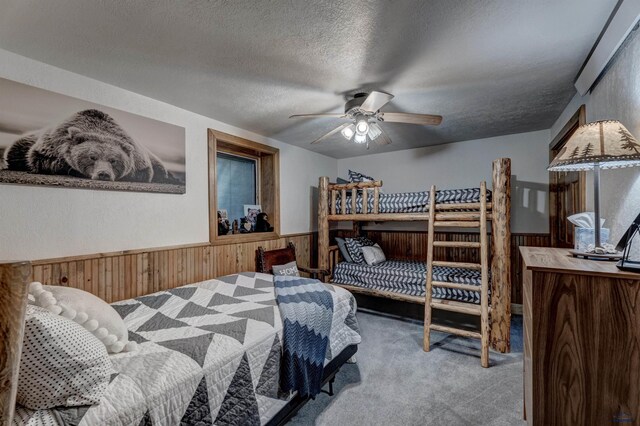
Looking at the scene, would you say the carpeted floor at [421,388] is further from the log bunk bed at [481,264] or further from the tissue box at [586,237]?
the tissue box at [586,237]

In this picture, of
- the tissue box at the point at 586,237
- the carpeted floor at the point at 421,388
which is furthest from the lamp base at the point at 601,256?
the carpeted floor at the point at 421,388

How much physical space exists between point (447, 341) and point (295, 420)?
1.86 metres

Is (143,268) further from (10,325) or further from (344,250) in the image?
(344,250)

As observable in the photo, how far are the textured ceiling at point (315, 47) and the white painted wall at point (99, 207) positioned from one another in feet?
0.40

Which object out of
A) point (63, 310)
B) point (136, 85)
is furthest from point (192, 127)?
point (63, 310)

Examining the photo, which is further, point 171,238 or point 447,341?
point 447,341

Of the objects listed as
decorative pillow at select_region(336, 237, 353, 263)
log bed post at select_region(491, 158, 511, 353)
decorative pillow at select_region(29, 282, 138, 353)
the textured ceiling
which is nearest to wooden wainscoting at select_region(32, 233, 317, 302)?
decorative pillow at select_region(29, 282, 138, 353)

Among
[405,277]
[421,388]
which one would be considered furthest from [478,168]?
[421,388]

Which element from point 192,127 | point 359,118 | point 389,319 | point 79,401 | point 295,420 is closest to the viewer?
point 79,401

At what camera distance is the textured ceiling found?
141cm

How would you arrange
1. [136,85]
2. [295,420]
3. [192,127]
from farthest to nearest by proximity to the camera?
[192,127] → [136,85] → [295,420]

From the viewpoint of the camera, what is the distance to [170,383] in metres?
1.19

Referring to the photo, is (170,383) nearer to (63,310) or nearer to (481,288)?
(63,310)

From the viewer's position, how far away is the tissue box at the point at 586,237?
133 centimetres
